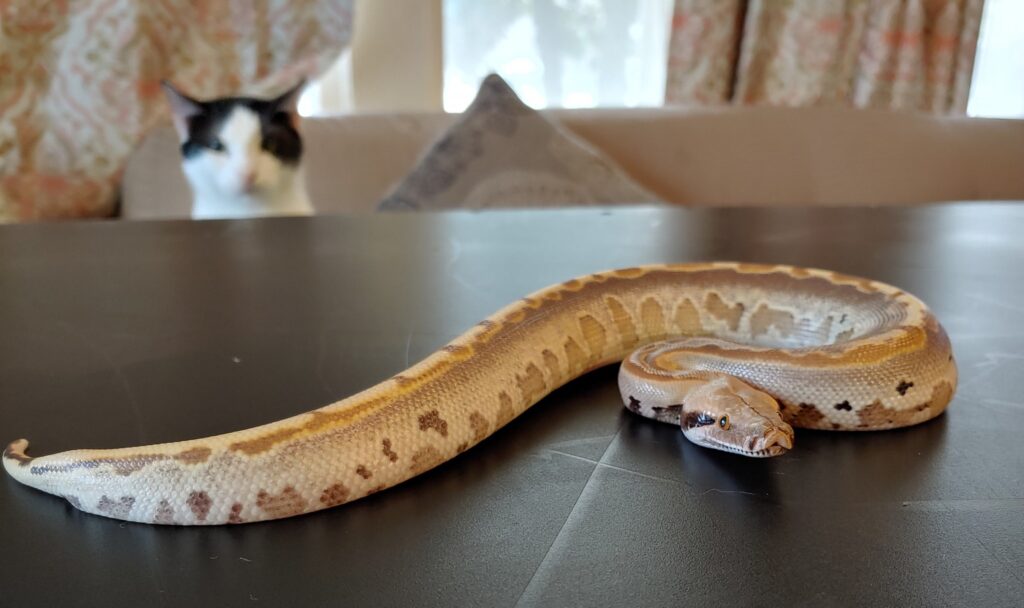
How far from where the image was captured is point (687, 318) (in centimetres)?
92

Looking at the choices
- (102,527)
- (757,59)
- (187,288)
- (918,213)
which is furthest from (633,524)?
(757,59)

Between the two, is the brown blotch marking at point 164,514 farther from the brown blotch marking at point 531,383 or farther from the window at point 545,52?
the window at point 545,52

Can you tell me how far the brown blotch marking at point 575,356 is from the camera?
77cm

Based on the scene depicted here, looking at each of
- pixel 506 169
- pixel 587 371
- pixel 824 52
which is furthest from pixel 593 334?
pixel 824 52

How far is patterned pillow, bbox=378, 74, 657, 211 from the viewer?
2.30m

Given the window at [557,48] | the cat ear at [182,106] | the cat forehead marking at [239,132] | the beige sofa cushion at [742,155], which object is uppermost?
the window at [557,48]

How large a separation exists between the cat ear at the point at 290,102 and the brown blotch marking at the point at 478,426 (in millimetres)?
1486

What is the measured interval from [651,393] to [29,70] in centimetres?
253

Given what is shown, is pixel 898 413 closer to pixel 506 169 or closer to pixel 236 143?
pixel 236 143

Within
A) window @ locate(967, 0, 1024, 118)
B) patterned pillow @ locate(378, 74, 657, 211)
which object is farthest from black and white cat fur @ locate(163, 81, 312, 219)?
window @ locate(967, 0, 1024, 118)

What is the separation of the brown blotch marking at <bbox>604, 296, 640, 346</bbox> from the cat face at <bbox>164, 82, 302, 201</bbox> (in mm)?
1231

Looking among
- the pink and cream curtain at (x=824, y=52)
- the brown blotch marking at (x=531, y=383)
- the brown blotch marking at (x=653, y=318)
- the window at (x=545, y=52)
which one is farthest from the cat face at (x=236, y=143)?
the pink and cream curtain at (x=824, y=52)

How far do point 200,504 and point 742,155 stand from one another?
253 cm

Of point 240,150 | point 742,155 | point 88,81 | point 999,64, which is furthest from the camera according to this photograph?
point 999,64
